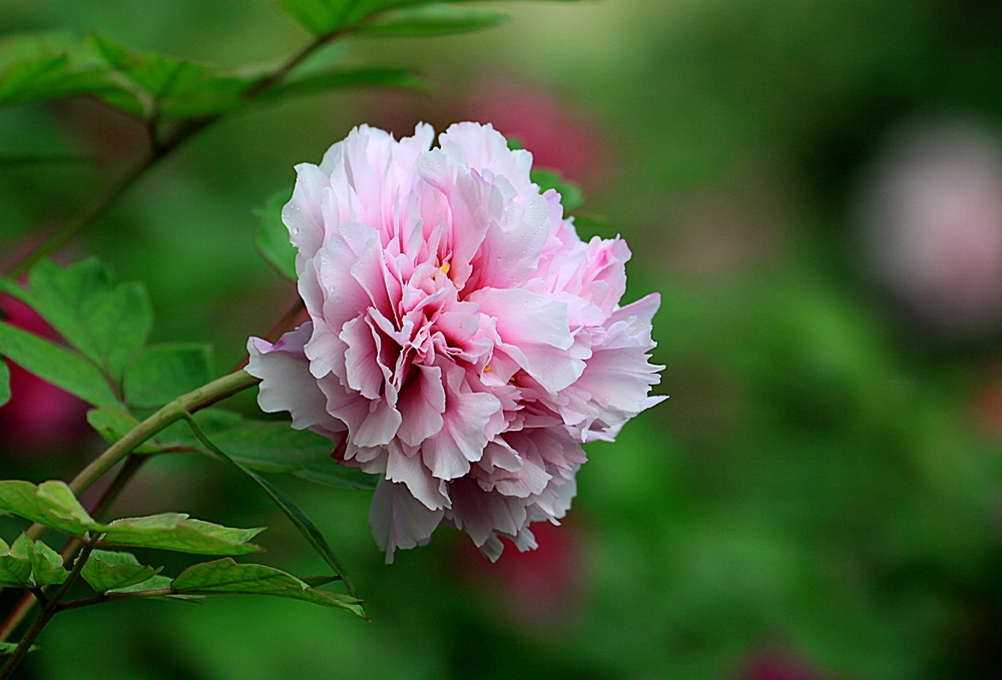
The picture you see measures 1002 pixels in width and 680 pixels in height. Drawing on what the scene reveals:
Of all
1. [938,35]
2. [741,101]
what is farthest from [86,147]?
[938,35]

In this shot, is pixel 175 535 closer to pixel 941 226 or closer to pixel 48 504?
pixel 48 504

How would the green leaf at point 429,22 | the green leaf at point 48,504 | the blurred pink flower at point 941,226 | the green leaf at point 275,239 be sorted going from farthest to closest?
the blurred pink flower at point 941,226 → the green leaf at point 429,22 → the green leaf at point 275,239 → the green leaf at point 48,504

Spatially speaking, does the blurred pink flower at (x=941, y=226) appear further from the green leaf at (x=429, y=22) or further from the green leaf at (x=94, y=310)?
the green leaf at (x=94, y=310)

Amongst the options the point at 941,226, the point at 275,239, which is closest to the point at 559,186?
the point at 275,239

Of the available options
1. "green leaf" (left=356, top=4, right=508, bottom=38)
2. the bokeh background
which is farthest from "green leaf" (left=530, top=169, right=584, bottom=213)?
"green leaf" (left=356, top=4, right=508, bottom=38)

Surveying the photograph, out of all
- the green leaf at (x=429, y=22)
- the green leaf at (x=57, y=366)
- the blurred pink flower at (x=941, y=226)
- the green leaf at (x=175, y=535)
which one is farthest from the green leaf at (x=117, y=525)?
the blurred pink flower at (x=941, y=226)

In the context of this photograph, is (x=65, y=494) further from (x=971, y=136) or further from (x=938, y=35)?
(x=938, y=35)

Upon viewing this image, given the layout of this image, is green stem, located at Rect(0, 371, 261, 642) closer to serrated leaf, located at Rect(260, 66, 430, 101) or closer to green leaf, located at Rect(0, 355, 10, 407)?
green leaf, located at Rect(0, 355, 10, 407)
